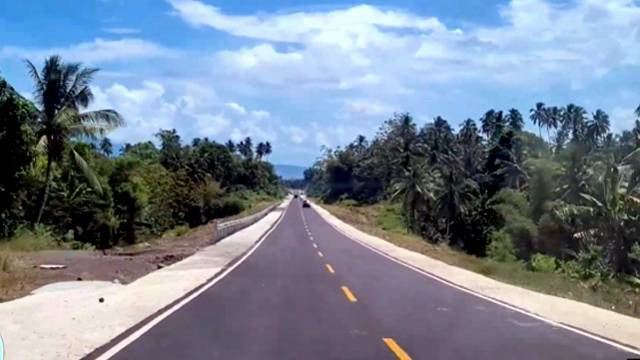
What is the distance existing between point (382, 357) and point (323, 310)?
4699 millimetres

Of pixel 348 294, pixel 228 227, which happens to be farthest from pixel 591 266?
pixel 348 294

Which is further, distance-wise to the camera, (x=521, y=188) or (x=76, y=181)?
(x=521, y=188)

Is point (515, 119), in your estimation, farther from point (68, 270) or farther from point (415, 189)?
point (68, 270)

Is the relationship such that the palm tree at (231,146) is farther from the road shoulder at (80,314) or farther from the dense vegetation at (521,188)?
the road shoulder at (80,314)

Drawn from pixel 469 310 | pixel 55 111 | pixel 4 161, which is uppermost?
pixel 55 111

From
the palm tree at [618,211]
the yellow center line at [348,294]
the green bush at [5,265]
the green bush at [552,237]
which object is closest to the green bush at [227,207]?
the green bush at [552,237]

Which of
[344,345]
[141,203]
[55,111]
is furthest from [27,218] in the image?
[344,345]

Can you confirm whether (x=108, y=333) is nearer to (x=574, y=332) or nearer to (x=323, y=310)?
(x=323, y=310)

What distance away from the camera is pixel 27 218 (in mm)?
49219

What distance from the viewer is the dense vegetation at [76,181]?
3400 centimetres

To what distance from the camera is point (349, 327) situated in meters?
11.8

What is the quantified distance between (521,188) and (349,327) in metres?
77.9

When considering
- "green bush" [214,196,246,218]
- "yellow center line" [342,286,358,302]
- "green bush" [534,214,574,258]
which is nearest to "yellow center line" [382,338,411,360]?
"yellow center line" [342,286,358,302]

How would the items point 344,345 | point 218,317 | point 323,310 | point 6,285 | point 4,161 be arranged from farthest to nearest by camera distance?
point 4,161 → point 6,285 → point 323,310 → point 218,317 → point 344,345
